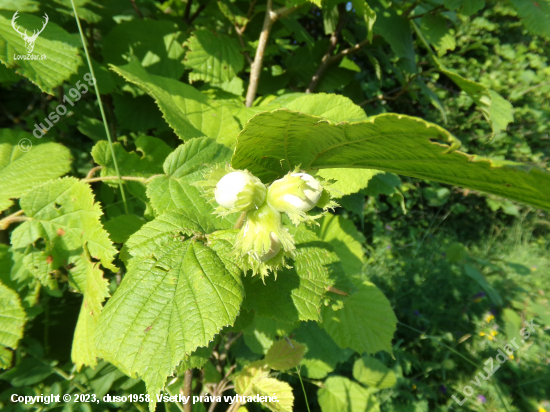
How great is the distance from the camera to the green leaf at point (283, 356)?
43.8 inches

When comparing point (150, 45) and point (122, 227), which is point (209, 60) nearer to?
point (150, 45)

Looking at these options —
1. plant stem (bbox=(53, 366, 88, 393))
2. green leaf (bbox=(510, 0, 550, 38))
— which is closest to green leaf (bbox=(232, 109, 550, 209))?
plant stem (bbox=(53, 366, 88, 393))

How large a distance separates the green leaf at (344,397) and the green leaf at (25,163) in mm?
1701

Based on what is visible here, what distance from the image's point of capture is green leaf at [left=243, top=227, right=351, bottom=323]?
0.79m

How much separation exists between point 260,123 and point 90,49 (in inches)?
61.8

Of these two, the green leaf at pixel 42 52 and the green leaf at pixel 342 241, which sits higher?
the green leaf at pixel 42 52

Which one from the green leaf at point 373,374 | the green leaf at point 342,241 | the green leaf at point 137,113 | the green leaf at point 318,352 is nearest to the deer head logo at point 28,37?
the green leaf at point 137,113

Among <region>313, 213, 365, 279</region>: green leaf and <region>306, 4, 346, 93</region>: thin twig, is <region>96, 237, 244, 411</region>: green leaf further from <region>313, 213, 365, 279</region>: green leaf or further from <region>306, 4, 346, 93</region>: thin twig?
<region>306, 4, 346, 93</region>: thin twig

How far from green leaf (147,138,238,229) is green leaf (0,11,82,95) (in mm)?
493

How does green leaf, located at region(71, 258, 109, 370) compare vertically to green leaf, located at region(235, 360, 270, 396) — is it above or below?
above

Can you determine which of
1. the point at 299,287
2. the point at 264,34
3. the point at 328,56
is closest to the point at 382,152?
the point at 299,287

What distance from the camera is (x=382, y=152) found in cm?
47

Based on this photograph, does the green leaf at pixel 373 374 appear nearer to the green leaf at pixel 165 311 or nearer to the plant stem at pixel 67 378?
the plant stem at pixel 67 378

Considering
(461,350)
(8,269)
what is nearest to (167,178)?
(8,269)
